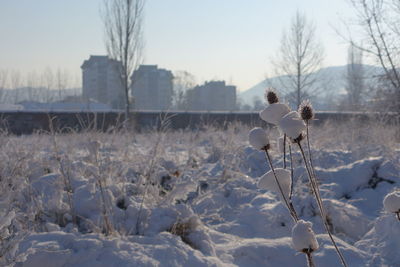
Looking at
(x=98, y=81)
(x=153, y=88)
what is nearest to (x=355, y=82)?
(x=98, y=81)

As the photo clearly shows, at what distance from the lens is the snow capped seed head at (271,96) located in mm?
900

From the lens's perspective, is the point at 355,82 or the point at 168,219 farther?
the point at 355,82

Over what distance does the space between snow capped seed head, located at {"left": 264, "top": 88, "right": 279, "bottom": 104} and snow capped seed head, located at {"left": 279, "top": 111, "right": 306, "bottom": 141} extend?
13cm

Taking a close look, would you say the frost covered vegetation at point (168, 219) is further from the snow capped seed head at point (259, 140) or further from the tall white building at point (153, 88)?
the tall white building at point (153, 88)

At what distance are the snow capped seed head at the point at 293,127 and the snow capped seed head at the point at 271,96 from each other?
0.43 feet

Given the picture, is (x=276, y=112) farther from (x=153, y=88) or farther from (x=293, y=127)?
(x=153, y=88)

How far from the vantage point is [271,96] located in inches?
35.6

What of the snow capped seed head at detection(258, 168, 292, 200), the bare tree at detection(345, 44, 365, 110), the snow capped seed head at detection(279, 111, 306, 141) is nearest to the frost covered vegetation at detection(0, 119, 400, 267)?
the snow capped seed head at detection(258, 168, 292, 200)

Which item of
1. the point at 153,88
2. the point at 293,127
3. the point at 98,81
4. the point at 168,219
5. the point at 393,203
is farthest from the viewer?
the point at 153,88

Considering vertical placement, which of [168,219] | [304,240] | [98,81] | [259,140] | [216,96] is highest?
[98,81]

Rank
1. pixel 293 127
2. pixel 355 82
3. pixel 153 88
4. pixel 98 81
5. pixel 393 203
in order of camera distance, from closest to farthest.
→ pixel 293 127, pixel 393 203, pixel 355 82, pixel 98 81, pixel 153 88

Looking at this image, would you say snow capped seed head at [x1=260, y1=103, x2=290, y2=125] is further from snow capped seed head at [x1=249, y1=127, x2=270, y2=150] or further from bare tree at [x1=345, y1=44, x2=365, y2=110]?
bare tree at [x1=345, y1=44, x2=365, y2=110]

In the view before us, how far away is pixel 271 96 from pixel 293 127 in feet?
0.53

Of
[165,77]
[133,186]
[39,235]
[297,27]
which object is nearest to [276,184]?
[39,235]
